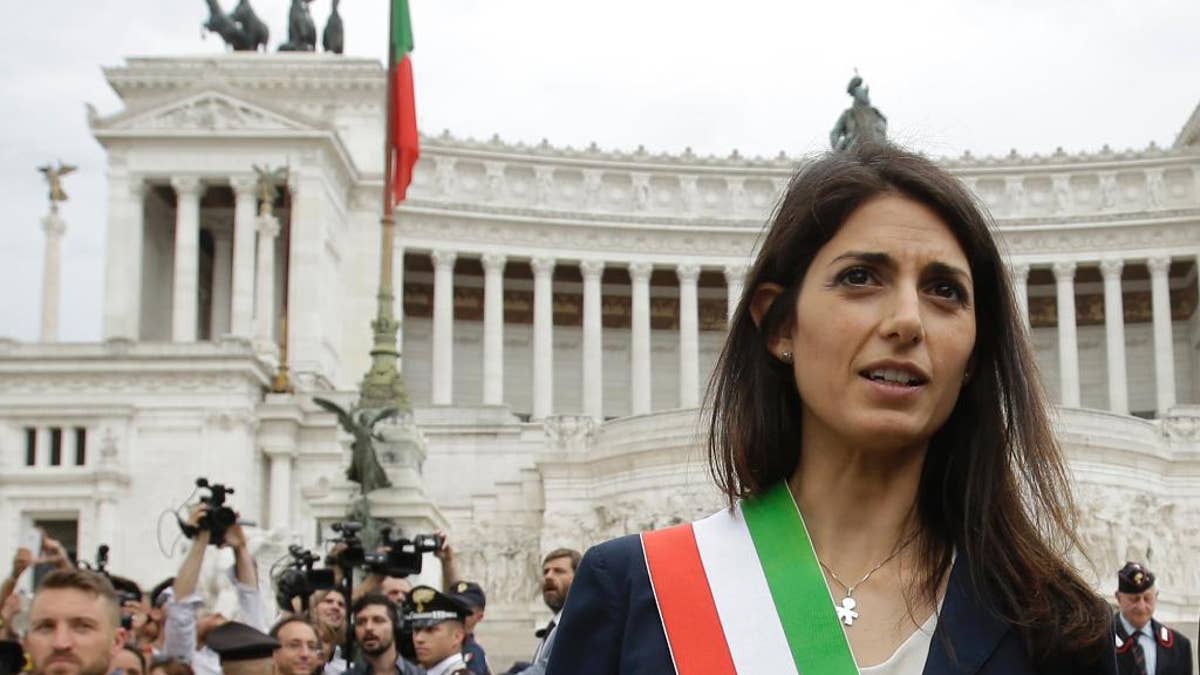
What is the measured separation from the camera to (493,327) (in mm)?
74375

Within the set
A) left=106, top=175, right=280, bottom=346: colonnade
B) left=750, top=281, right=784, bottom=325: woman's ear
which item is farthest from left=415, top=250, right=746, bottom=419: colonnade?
left=750, top=281, right=784, bottom=325: woman's ear

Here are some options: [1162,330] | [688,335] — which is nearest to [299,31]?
[688,335]

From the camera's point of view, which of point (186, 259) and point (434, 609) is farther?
point (186, 259)

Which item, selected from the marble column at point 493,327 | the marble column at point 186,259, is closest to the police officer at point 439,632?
the marble column at point 186,259

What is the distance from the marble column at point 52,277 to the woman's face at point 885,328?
59.0 metres

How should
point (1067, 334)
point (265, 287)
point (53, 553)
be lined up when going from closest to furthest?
point (53, 553) → point (265, 287) → point (1067, 334)

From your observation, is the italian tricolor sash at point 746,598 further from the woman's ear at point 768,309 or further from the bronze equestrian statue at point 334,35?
the bronze equestrian statue at point 334,35

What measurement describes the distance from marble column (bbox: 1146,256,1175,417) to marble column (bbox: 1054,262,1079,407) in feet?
10.6

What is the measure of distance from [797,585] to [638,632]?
31 centimetres

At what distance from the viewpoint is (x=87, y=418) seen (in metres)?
50.2

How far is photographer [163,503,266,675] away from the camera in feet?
37.3

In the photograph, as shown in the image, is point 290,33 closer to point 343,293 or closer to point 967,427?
point 343,293

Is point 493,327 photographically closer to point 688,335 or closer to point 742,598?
point 688,335

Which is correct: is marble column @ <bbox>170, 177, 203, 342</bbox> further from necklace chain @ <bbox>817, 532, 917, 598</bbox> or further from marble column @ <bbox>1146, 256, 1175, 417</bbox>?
necklace chain @ <bbox>817, 532, 917, 598</bbox>
